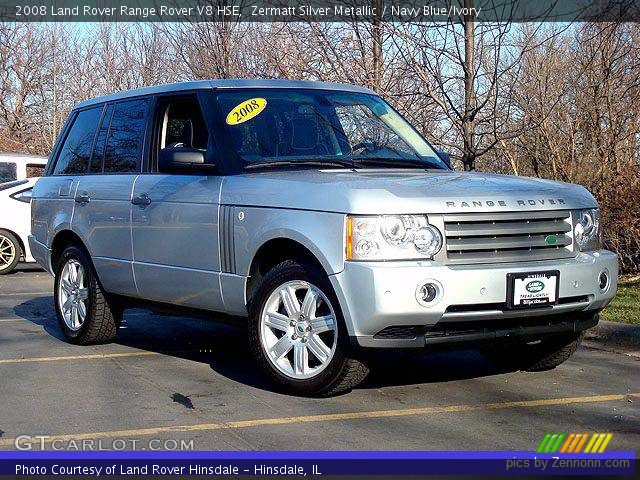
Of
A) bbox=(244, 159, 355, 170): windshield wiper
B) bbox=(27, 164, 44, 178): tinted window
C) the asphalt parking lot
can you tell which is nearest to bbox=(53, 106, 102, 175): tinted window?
the asphalt parking lot

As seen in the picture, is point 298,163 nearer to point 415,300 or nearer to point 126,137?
point 415,300

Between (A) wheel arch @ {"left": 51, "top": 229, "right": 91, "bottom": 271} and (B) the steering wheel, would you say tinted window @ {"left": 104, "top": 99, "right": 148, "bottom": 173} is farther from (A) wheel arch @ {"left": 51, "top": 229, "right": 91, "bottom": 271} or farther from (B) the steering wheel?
(B) the steering wheel

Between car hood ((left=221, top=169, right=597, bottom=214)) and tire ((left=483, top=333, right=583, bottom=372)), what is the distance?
0.98 m

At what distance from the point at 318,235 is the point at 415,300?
695 millimetres

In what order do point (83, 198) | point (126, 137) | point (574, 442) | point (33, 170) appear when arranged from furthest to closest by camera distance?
1. point (33, 170)
2. point (83, 198)
3. point (126, 137)
4. point (574, 442)

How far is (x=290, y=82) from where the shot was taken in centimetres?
738

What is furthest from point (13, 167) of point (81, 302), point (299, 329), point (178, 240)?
point (299, 329)

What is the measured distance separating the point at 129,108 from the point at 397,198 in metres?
3.08

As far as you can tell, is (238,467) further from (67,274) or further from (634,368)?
(67,274)

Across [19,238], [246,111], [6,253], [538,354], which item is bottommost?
[6,253]

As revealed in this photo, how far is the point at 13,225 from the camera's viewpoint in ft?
49.6

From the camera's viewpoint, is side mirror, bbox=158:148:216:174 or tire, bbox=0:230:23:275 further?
tire, bbox=0:230:23:275

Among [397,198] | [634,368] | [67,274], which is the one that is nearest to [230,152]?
[397,198]

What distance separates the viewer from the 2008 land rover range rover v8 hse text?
18.3ft
